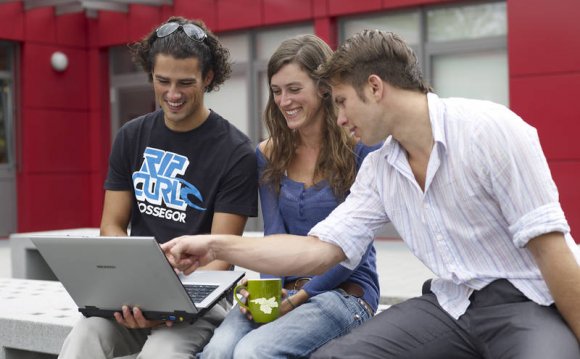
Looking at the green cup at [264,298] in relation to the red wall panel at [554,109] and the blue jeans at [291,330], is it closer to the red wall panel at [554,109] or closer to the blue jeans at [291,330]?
the blue jeans at [291,330]

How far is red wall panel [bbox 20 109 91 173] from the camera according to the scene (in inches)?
536

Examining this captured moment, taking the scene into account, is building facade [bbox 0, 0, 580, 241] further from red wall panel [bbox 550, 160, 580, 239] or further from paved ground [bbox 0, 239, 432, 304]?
paved ground [bbox 0, 239, 432, 304]

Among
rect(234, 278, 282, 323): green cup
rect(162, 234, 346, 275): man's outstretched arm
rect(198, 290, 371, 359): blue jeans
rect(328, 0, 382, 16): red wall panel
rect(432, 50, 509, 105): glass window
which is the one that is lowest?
rect(198, 290, 371, 359): blue jeans

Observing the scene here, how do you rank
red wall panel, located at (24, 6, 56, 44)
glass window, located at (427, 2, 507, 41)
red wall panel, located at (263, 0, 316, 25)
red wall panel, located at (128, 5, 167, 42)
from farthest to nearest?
red wall panel, located at (24, 6, 56, 44) < red wall panel, located at (128, 5, 167, 42) < red wall panel, located at (263, 0, 316, 25) < glass window, located at (427, 2, 507, 41)

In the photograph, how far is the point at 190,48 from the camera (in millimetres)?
3400

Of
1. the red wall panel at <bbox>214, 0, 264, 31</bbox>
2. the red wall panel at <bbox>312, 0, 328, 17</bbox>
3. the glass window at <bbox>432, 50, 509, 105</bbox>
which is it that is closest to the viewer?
the glass window at <bbox>432, 50, 509, 105</bbox>

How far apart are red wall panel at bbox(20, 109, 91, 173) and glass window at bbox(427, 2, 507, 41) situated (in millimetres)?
6448

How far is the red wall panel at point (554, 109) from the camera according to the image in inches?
390

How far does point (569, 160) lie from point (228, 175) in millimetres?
7561

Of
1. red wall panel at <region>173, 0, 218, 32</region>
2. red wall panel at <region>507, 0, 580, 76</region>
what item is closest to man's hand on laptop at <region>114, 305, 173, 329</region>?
red wall panel at <region>507, 0, 580, 76</region>

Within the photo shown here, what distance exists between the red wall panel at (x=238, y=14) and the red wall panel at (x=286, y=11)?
13 centimetres

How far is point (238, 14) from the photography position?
12.4 meters

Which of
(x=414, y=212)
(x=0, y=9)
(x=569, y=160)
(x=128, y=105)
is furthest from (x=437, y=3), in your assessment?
(x=414, y=212)

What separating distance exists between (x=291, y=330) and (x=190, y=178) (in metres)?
0.86
